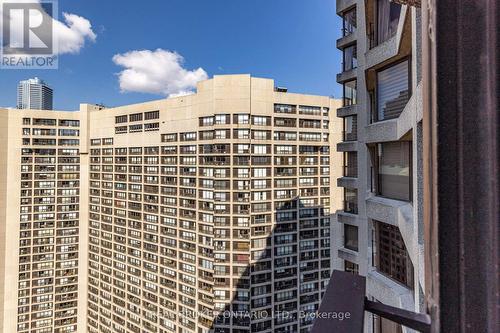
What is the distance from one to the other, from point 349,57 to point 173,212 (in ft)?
96.4

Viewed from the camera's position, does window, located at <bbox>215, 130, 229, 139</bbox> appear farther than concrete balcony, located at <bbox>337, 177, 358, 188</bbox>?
Yes

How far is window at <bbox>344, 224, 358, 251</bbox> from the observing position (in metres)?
9.72

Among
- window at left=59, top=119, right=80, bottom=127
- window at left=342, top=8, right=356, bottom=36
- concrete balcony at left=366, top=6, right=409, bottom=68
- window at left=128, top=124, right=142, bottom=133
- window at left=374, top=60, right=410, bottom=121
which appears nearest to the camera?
concrete balcony at left=366, top=6, right=409, bottom=68

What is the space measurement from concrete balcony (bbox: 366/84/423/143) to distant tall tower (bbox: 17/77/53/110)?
62143 mm

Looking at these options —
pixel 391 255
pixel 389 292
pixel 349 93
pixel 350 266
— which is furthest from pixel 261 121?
pixel 389 292

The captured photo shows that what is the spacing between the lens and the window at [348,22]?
1158 centimetres

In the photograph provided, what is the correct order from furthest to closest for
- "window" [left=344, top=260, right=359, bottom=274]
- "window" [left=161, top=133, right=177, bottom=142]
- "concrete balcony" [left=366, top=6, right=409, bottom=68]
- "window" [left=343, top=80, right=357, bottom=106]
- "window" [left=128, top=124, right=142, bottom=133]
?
"window" [left=128, top=124, right=142, bottom=133]
"window" [left=161, top=133, right=177, bottom=142]
"window" [left=343, top=80, right=357, bottom=106]
"window" [left=344, top=260, right=359, bottom=274]
"concrete balcony" [left=366, top=6, right=409, bottom=68]

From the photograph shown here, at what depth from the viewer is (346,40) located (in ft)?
40.0

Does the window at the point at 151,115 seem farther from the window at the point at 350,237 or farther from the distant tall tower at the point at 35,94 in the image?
the window at the point at 350,237

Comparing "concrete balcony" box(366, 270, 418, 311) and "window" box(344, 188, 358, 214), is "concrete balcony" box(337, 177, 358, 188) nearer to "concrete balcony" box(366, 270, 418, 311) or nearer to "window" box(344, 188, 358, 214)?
"window" box(344, 188, 358, 214)

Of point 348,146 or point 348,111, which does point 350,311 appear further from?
point 348,111

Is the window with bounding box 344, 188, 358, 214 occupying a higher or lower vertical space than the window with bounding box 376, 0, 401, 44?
lower

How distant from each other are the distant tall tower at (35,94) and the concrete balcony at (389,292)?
62616 millimetres

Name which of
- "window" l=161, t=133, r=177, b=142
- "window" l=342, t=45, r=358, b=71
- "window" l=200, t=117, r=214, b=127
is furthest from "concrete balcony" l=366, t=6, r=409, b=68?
"window" l=161, t=133, r=177, b=142
